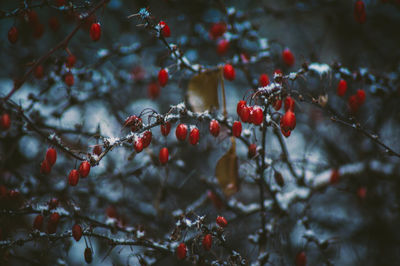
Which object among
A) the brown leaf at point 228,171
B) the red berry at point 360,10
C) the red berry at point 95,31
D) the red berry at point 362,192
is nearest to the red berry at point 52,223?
the brown leaf at point 228,171

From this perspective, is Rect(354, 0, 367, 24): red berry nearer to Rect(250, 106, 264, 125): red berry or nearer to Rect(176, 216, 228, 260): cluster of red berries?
Rect(250, 106, 264, 125): red berry

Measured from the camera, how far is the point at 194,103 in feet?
7.53

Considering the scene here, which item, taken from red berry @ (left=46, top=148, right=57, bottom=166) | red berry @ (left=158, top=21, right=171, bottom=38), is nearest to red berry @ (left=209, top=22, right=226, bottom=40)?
red berry @ (left=158, top=21, right=171, bottom=38)

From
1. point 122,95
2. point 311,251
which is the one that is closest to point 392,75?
point 311,251

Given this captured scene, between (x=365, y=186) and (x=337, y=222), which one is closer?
(x=365, y=186)

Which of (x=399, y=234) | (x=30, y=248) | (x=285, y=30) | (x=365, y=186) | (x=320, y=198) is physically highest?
(x=285, y=30)

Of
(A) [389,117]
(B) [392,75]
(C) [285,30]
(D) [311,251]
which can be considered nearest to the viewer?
(B) [392,75]

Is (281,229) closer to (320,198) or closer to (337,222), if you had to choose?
(337,222)

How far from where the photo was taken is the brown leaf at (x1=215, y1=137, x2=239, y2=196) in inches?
87.8

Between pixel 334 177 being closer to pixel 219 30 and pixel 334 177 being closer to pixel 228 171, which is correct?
pixel 228 171

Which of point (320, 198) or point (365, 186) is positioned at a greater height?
point (320, 198)

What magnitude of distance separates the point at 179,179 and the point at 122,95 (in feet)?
3.69

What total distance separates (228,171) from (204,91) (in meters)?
0.58

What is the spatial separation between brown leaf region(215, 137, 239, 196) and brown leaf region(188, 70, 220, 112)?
33cm
